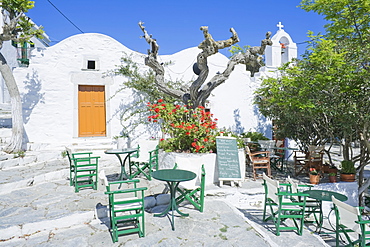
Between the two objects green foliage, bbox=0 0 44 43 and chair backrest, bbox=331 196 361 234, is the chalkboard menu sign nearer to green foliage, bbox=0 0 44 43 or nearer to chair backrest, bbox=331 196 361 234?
chair backrest, bbox=331 196 361 234

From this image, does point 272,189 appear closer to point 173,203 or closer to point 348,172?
point 173,203

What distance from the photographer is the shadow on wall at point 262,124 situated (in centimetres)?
1065

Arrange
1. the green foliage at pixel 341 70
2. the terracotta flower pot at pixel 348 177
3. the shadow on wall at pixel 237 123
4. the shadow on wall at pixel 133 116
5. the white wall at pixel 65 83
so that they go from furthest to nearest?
the shadow on wall at pixel 237 123 → the shadow on wall at pixel 133 116 → the white wall at pixel 65 83 → the terracotta flower pot at pixel 348 177 → the green foliage at pixel 341 70

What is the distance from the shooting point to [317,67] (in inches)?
222

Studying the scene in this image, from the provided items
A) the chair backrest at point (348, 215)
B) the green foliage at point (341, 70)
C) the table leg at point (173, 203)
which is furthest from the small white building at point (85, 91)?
the table leg at point (173, 203)

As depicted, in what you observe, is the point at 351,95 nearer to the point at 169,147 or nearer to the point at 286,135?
the point at 286,135

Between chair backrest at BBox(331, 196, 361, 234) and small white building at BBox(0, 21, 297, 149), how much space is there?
4902 mm

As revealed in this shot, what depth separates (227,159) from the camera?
599 centimetres

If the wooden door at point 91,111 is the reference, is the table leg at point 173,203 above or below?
below

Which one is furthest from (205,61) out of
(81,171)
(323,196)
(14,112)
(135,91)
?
(14,112)

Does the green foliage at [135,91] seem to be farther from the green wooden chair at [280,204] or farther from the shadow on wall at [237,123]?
the green wooden chair at [280,204]

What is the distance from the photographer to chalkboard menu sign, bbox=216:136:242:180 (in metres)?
5.87

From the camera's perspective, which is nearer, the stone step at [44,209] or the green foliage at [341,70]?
the stone step at [44,209]

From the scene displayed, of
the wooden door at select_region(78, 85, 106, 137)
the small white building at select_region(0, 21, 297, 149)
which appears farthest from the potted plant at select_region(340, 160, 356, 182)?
the wooden door at select_region(78, 85, 106, 137)
